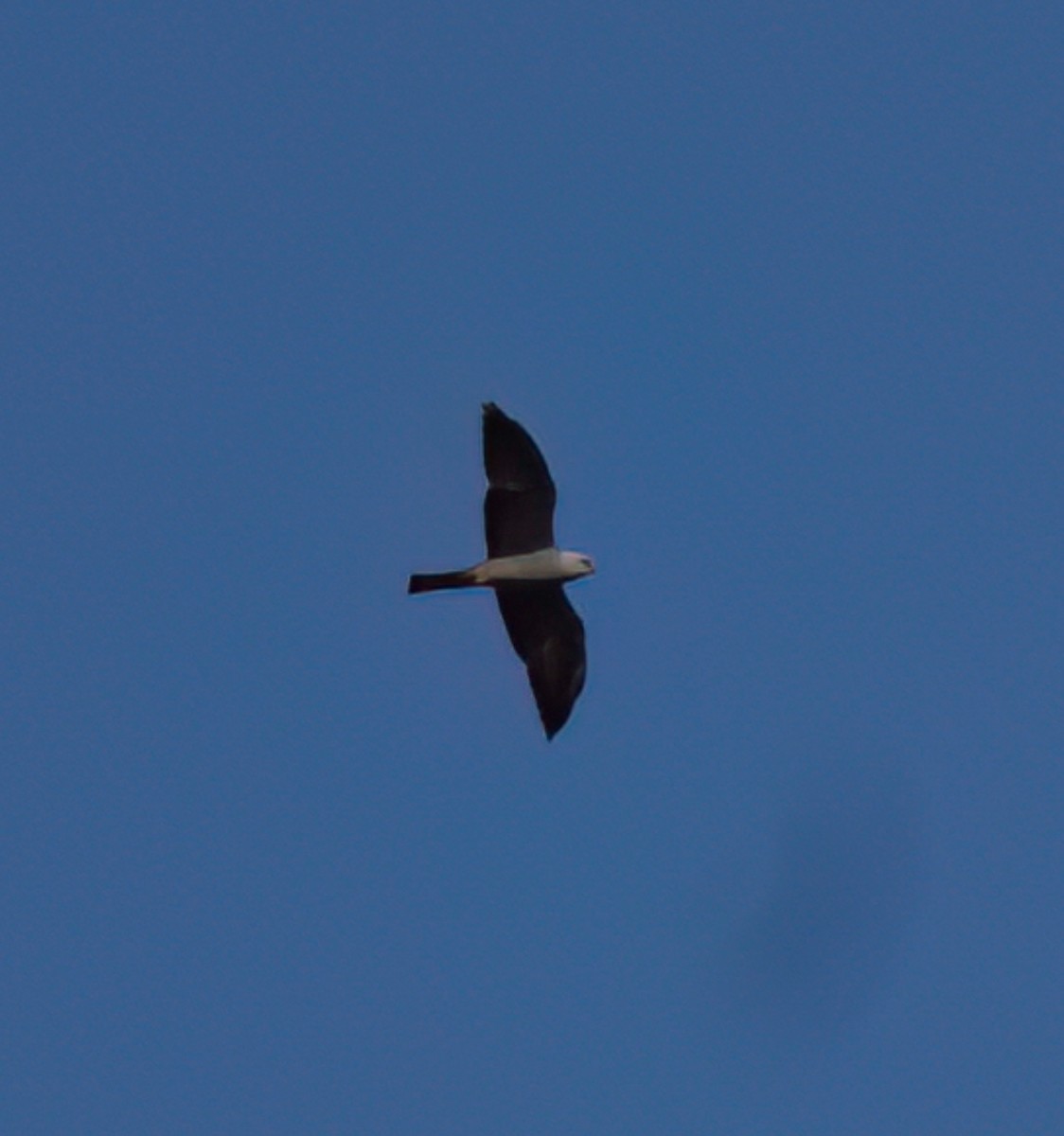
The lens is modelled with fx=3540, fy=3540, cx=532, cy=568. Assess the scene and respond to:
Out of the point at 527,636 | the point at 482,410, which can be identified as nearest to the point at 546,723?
the point at 527,636

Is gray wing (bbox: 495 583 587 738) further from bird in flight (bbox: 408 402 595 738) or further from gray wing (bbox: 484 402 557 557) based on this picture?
gray wing (bbox: 484 402 557 557)

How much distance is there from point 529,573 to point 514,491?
1.24 metres

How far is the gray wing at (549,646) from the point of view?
5097cm

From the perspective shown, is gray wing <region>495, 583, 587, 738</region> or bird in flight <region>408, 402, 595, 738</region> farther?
gray wing <region>495, 583, 587, 738</region>

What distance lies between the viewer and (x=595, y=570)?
166 ft

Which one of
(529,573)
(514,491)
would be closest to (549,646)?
(529,573)

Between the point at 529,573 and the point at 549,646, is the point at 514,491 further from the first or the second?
the point at 549,646

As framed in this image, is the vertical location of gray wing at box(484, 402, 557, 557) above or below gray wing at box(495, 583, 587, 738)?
above

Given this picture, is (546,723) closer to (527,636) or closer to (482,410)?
(527,636)

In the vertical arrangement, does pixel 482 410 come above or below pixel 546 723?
above

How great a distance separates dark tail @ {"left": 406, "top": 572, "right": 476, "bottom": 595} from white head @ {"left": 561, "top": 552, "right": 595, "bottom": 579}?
1350mm

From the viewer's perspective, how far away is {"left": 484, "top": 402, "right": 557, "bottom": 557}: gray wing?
4966 centimetres

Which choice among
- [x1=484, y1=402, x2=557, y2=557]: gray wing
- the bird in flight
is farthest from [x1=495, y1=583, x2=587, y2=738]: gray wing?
[x1=484, y1=402, x2=557, y2=557]: gray wing

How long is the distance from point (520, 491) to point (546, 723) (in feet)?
11.5
